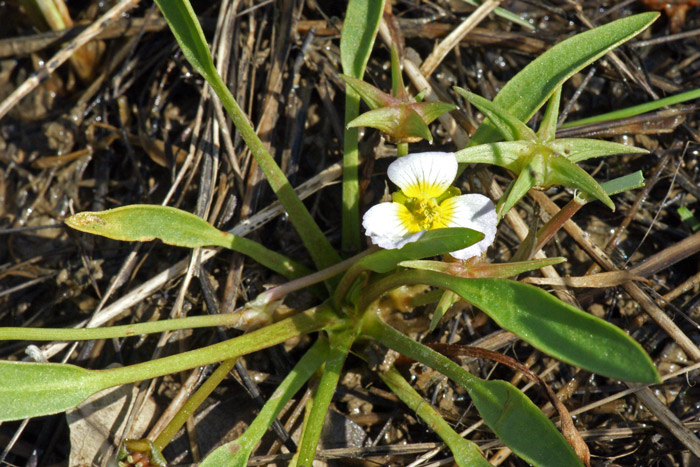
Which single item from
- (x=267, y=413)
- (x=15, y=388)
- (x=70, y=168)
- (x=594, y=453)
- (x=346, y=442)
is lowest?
(x=594, y=453)

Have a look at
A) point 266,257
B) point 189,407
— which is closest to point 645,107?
point 266,257

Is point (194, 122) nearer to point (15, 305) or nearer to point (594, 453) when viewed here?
point (15, 305)

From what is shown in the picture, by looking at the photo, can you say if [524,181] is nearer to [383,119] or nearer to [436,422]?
[383,119]

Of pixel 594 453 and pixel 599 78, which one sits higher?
pixel 599 78

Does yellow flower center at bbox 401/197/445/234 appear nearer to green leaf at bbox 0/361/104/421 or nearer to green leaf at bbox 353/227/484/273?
green leaf at bbox 353/227/484/273

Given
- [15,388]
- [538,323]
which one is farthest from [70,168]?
[538,323]

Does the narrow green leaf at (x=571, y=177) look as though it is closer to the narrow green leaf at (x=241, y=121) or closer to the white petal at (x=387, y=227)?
the white petal at (x=387, y=227)

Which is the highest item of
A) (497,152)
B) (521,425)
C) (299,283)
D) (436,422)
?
(497,152)

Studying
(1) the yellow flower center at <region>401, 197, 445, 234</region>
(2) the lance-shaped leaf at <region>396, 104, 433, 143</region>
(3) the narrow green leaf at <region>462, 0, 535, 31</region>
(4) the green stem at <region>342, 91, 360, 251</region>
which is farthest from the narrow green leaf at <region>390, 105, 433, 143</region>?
(3) the narrow green leaf at <region>462, 0, 535, 31</region>
